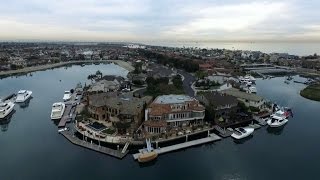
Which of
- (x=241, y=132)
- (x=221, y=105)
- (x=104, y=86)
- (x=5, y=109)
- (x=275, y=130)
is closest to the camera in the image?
(x=241, y=132)

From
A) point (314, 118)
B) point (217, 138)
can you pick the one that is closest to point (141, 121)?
point (217, 138)

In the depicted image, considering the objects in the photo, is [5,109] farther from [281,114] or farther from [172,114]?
[281,114]

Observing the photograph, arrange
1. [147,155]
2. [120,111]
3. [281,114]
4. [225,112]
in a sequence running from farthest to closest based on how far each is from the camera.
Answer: [281,114] < [225,112] < [120,111] < [147,155]

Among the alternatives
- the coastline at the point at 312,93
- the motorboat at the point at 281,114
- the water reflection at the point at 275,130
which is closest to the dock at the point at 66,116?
the water reflection at the point at 275,130

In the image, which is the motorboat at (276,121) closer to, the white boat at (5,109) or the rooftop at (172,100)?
the rooftop at (172,100)

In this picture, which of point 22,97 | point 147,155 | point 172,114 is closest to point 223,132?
point 172,114

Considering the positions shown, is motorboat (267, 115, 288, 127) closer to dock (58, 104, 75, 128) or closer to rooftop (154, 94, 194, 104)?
rooftop (154, 94, 194, 104)

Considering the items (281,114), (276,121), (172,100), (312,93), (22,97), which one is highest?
(172,100)

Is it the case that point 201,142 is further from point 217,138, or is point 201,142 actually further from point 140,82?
point 140,82
